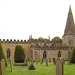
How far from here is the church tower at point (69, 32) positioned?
128 feet

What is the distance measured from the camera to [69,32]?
3981 centimetres

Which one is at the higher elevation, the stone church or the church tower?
the church tower

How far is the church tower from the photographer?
3909 cm

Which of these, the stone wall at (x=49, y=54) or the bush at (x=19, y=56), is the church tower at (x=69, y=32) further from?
the bush at (x=19, y=56)

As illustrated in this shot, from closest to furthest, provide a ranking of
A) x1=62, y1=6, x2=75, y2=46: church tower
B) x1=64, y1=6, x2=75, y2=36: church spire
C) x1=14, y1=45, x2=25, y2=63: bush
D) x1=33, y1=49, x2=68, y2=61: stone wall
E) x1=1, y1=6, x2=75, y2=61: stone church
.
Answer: x1=14, y1=45, x2=25, y2=63: bush
x1=33, y1=49, x2=68, y2=61: stone wall
x1=1, y1=6, x2=75, y2=61: stone church
x1=62, y1=6, x2=75, y2=46: church tower
x1=64, y1=6, x2=75, y2=36: church spire

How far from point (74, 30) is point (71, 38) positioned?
3.35 metres

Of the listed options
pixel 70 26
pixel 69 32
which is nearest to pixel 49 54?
Answer: pixel 69 32

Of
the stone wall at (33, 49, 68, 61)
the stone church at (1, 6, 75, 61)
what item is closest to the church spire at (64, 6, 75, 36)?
the stone church at (1, 6, 75, 61)

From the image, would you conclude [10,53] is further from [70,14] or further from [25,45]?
[70,14]

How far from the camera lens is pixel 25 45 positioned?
37312 millimetres

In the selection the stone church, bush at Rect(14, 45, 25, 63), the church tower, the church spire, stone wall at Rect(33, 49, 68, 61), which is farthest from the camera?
the church spire

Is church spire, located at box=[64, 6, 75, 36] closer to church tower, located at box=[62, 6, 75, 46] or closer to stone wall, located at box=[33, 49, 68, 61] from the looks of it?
church tower, located at box=[62, 6, 75, 46]

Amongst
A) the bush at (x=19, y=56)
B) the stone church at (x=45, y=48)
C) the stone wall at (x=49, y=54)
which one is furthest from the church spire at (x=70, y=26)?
the bush at (x=19, y=56)

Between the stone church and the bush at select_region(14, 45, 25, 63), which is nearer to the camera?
the bush at select_region(14, 45, 25, 63)
